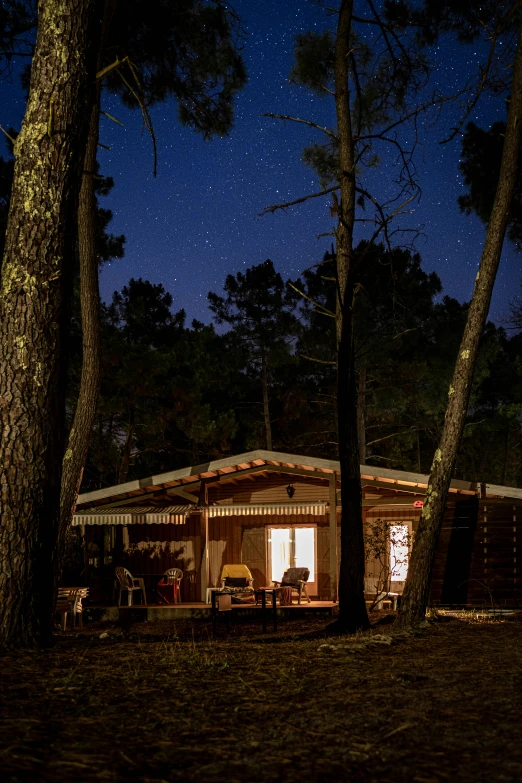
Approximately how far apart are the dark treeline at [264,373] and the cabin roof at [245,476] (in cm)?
493

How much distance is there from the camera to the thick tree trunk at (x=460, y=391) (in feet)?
32.6

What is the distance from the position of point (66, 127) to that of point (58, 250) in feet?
2.93

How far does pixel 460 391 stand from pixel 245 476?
7.88 meters

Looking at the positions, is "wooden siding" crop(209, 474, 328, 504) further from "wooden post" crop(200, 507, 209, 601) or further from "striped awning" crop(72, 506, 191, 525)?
"striped awning" crop(72, 506, 191, 525)

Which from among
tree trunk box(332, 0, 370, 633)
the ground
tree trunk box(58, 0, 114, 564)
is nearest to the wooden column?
tree trunk box(332, 0, 370, 633)

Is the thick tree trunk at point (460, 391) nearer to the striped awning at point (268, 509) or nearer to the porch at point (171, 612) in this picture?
the porch at point (171, 612)

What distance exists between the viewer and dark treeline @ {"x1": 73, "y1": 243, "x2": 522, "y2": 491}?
77.6 feet

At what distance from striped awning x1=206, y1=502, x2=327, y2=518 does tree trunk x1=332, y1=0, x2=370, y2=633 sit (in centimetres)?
564

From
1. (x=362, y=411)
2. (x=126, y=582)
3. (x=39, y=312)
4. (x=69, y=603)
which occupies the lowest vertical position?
(x=69, y=603)

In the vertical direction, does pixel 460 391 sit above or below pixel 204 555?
above

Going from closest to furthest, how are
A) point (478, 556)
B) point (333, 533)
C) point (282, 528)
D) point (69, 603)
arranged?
point (69, 603)
point (478, 556)
point (333, 533)
point (282, 528)

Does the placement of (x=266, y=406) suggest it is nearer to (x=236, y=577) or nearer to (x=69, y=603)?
(x=236, y=577)

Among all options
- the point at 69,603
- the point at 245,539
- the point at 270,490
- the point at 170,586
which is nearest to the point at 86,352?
the point at 69,603

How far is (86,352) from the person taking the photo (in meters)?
10.3
